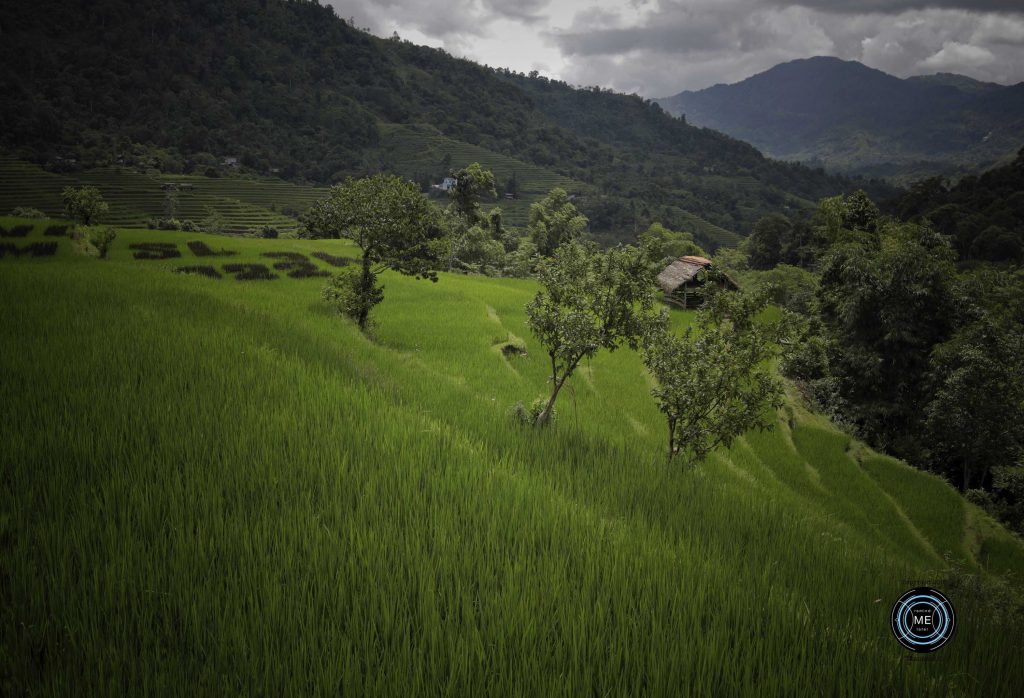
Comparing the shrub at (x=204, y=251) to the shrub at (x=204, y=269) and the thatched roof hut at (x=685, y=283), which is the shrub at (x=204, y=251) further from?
the thatched roof hut at (x=685, y=283)

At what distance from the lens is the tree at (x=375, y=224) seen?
1825cm

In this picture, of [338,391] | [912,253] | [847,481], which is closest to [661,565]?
[338,391]

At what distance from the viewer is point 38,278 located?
1195 centimetres

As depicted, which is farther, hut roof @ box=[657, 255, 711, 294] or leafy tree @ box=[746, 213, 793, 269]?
leafy tree @ box=[746, 213, 793, 269]

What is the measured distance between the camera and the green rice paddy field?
2393 mm

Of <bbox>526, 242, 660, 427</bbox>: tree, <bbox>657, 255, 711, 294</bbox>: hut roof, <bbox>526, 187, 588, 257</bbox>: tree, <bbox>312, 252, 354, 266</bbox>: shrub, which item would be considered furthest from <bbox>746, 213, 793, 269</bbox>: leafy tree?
<bbox>526, 242, 660, 427</bbox>: tree

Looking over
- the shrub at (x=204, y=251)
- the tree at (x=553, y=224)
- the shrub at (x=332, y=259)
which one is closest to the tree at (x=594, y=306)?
the shrub at (x=332, y=259)

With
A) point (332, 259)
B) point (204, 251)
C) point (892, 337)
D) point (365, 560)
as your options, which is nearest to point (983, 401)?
point (892, 337)

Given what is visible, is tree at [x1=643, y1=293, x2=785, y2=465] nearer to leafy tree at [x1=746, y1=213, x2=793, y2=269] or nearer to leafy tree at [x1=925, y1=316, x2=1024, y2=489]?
leafy tree at [x1=925, y1=316, x2=1024, y2=489]

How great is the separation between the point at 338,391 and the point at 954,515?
24.3 metres
